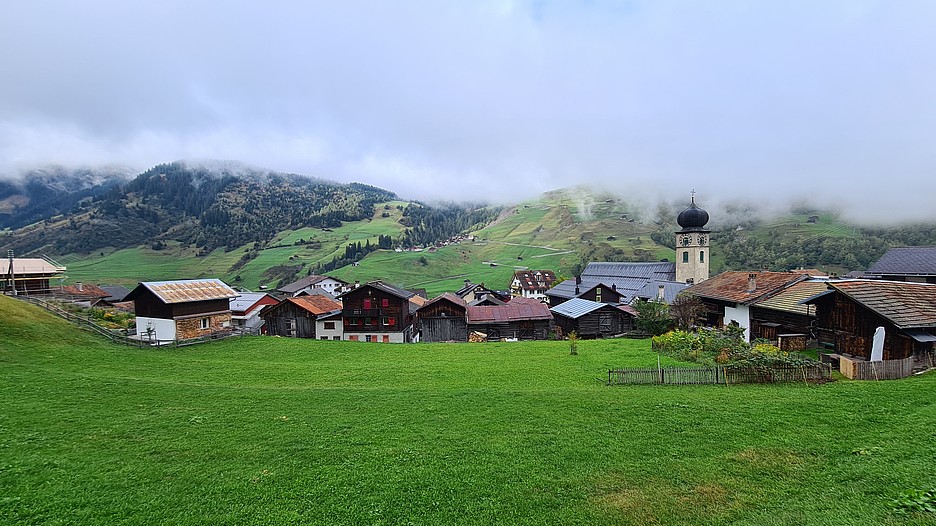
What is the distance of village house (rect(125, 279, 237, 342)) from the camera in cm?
4644

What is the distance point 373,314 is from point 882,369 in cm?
4935

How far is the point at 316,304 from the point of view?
64688 millimetres

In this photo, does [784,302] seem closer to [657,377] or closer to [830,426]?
[657,377]

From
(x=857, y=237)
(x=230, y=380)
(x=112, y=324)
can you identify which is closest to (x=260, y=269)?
(x=112, y=324)

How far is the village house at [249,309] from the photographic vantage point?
6879cm

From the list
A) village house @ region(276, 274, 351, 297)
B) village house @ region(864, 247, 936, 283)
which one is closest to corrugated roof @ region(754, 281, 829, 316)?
village house @ region(864, 247, 936, 283)

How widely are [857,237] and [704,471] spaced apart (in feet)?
735

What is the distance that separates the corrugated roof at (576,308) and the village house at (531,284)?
186ft

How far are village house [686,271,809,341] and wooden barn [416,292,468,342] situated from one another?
2895 centimetres

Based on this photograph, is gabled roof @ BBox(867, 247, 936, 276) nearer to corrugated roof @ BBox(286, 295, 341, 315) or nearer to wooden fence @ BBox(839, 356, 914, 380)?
wooden fence @ BBox(839, 356, 914, 380)

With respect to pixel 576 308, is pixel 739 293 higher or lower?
higher

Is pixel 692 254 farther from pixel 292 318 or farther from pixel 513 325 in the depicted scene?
pixel 292 318

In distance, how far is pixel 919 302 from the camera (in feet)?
92.4

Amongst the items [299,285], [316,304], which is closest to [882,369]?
[316,304]
